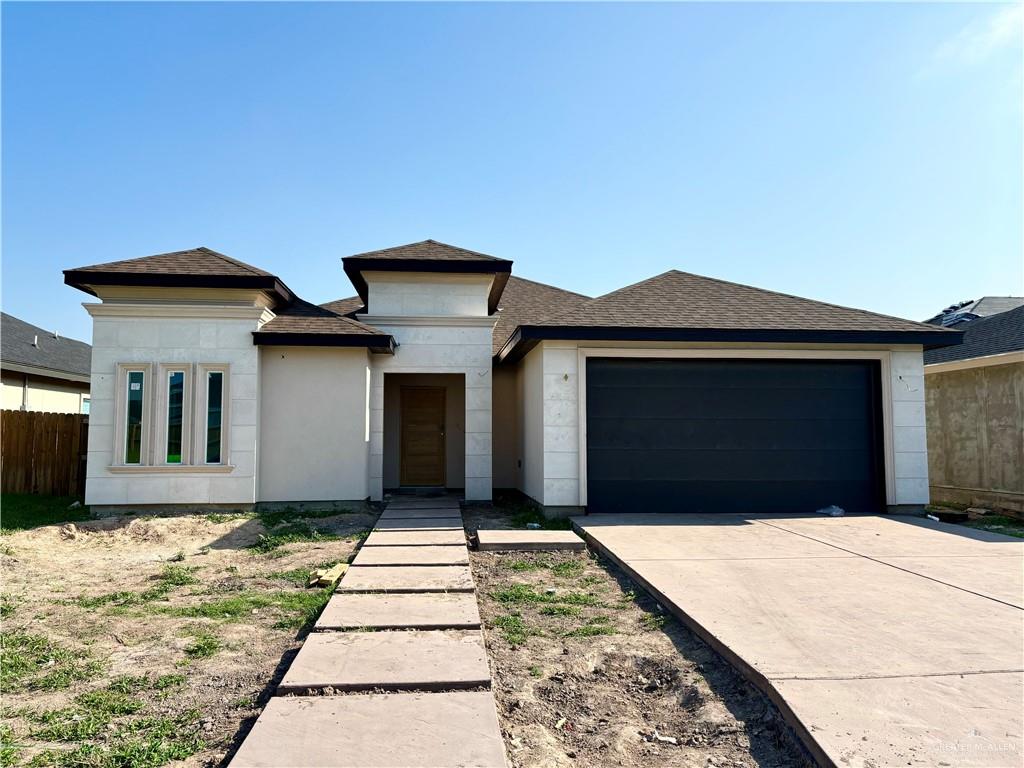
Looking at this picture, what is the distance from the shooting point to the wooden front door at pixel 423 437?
543 inches

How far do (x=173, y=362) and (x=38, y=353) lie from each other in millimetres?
11310

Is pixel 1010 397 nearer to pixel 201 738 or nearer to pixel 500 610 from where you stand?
pixel 500 610

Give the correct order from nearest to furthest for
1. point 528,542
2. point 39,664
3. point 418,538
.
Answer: point 39,664 < point 528,542 < point 418,538

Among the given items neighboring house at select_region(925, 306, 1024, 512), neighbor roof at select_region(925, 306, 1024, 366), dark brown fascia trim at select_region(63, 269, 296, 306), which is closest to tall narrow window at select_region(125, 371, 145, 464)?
dark brown fascia trim at select_region(63, 269, 296, 306)

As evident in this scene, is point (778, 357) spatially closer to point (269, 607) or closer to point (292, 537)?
point (292, 537)

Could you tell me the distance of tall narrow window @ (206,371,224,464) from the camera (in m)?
10.0

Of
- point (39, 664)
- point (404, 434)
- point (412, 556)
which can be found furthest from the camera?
point (404, 434)

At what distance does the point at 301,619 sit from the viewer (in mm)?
4914

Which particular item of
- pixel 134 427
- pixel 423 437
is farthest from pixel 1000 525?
pixel 134 427

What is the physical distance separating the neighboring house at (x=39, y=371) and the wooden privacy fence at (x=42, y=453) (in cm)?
425

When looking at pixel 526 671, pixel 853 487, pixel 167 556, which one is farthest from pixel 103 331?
pixel 853 487

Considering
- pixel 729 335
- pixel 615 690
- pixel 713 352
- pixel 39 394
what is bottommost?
pixel 615 690

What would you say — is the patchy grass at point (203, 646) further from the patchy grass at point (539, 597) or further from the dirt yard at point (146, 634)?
→ the patchy grass at point (539, 597)

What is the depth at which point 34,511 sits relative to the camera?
33.7 ft
